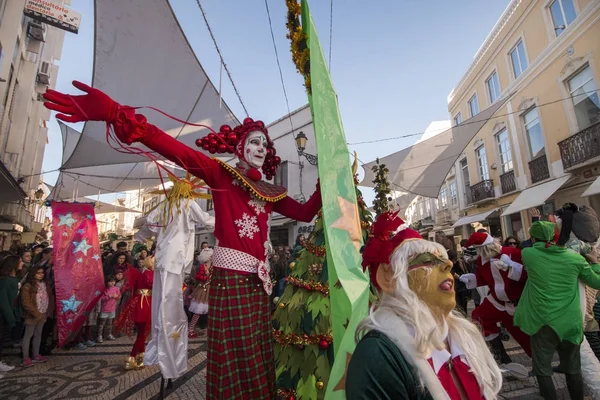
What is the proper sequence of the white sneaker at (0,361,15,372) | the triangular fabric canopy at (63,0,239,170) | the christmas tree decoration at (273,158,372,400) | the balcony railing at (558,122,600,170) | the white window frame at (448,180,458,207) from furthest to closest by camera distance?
the white window frame at (448,180,458,207)
the balcony railing at (558,122,600,170)
the white sneaker at (0,361,15,372)
the triangular fabric canopy at (63,0,239,170)
the christmas tree decoration at (273,158,372,400)

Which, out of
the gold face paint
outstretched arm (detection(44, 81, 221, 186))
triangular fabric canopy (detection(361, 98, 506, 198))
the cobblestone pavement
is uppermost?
triangular fabric canopy (detection(361, 98, 506, 198))

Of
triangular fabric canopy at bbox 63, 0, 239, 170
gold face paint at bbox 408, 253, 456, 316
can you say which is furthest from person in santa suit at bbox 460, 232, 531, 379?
triangular fabric canopy at bbox 63, 0, 239, 170

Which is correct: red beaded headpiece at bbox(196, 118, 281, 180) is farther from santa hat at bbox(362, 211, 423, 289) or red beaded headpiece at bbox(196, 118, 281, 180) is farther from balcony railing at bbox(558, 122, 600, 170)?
balcony railing at bbox(558, 122, 600, 170)

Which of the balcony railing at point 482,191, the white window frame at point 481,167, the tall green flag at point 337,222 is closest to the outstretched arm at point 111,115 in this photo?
the tall green flag at point 337,222

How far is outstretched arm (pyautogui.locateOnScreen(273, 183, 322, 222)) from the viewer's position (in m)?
2.10

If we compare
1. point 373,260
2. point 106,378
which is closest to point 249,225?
point 373,260

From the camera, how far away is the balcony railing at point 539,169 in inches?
488

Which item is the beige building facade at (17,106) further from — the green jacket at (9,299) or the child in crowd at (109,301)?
the child in crowd at (109,301)

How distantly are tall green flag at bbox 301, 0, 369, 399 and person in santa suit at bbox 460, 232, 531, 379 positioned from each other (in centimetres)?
342

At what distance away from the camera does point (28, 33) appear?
1299cm

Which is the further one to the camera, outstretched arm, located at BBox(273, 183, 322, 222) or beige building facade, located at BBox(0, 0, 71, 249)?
beige building facade, located at BBox(0, 0, 71, 249)

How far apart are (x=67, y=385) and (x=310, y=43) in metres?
4.91

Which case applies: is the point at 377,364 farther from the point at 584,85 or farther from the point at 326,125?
the point at 584,85

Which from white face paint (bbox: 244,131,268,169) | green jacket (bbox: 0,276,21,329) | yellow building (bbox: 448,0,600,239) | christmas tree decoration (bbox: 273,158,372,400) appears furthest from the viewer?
yellow building (bbox: 448,0,600,239)
